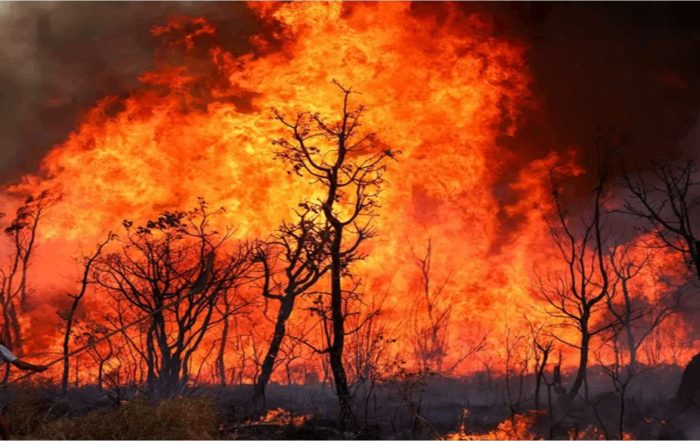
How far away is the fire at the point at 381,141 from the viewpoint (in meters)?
25.8

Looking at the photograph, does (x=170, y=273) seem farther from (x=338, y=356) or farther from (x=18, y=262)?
(x=18, y=262)

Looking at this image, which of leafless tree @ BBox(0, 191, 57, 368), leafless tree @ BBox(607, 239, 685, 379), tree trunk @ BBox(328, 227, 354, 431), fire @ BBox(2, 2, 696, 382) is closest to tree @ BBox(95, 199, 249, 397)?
fire @ BBox(2, 2, 696, 382)

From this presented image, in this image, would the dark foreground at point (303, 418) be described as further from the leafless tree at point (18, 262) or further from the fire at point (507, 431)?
the leafless tree at point (18, 262)

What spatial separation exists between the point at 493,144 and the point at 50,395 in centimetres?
2050

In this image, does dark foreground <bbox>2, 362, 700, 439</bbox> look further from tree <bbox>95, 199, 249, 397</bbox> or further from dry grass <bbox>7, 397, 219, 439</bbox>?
tree <bbox>95, 199, 249, 397</bbox>

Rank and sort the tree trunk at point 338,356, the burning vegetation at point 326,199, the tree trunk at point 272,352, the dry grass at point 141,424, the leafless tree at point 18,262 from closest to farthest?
1. the dry grass at point 141,424
2. the tree trunk at point 338,356
3. the tree trunk at point 272,352
4. the burning vegetation at point 326,199
5. the leafless tree at point 18,262

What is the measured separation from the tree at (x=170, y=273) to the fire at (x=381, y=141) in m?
1.40

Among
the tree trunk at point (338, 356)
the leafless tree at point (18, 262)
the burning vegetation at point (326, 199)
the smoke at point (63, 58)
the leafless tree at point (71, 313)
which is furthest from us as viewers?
the smoke at point (63, 58)

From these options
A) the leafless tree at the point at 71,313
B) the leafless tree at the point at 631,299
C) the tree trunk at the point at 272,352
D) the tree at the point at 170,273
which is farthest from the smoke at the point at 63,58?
the leafless tree at the point at 631,299

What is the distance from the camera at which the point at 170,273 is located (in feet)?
78.1

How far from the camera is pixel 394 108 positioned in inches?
1017

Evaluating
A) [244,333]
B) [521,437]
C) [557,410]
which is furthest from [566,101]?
[244,333]

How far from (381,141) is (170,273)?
1028 centimetres

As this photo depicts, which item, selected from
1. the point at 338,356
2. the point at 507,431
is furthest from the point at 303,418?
the point at 507,431
